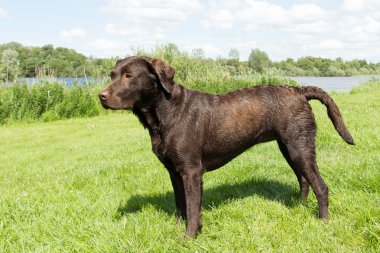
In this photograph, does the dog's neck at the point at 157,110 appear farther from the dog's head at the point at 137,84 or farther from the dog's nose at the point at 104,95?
the dog's nose at the point at 104,95

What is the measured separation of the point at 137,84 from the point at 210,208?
70.2 inches

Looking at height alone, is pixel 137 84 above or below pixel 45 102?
above

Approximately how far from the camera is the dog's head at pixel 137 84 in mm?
3504

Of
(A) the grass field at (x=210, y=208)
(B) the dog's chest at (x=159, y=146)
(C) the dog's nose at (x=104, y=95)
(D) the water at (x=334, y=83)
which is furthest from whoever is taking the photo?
(D) the water at (x=334, y=83)

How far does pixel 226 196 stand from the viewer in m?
4.58

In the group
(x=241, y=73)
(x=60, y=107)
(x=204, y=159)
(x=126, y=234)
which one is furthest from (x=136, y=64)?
(x=241, y=73)

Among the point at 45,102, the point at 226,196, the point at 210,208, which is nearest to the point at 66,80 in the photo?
the point at 45,102

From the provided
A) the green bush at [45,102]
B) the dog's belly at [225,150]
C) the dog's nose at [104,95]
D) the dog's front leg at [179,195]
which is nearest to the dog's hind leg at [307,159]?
the dog's belly at [225,150]

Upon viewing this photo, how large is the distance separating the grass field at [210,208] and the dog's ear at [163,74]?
1.40 metres

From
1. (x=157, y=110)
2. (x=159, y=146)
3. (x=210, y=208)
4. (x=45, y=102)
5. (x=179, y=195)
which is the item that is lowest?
(x=210, y=208)

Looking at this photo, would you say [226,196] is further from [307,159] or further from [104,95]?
[104,95]

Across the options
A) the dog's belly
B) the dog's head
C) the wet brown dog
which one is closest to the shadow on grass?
the wet brown dog

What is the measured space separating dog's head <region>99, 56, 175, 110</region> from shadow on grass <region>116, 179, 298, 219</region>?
136cm

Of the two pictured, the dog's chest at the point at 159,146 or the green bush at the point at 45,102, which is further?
the green bush at the point at 45,102
